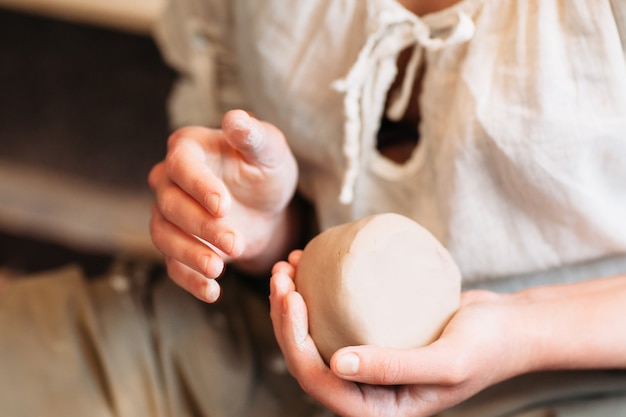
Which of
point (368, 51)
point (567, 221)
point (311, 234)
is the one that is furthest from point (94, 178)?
point (567, 221)

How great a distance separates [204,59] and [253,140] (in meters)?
0.30

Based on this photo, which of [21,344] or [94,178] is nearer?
[21,344]

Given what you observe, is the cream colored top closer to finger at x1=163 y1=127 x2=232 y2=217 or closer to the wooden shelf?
finger at x1=163 y1=127 x2=232 y2=217

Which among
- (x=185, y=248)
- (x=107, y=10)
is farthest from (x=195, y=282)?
(x=107, y=10)

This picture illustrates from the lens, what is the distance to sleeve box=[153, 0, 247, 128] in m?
0.72

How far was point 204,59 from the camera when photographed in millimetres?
732

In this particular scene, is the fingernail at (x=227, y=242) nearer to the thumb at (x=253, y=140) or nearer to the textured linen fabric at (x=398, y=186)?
the thumb at (x=253, y=140)

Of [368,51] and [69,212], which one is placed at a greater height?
[368,51]

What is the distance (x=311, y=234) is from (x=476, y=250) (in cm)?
21

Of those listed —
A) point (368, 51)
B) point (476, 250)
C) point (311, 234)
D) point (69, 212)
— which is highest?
→ point (368, 51)

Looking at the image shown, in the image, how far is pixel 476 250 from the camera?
1.85ft

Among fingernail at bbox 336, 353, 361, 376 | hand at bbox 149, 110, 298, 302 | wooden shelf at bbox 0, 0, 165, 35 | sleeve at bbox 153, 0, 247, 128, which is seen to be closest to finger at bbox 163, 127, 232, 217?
hand at bbox 149, 110, 298, 302

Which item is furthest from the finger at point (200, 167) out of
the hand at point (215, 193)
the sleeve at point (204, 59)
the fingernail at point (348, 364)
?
the sleeve at point (204, 59)

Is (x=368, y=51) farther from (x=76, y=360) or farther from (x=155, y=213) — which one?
(x=76, y=360)
